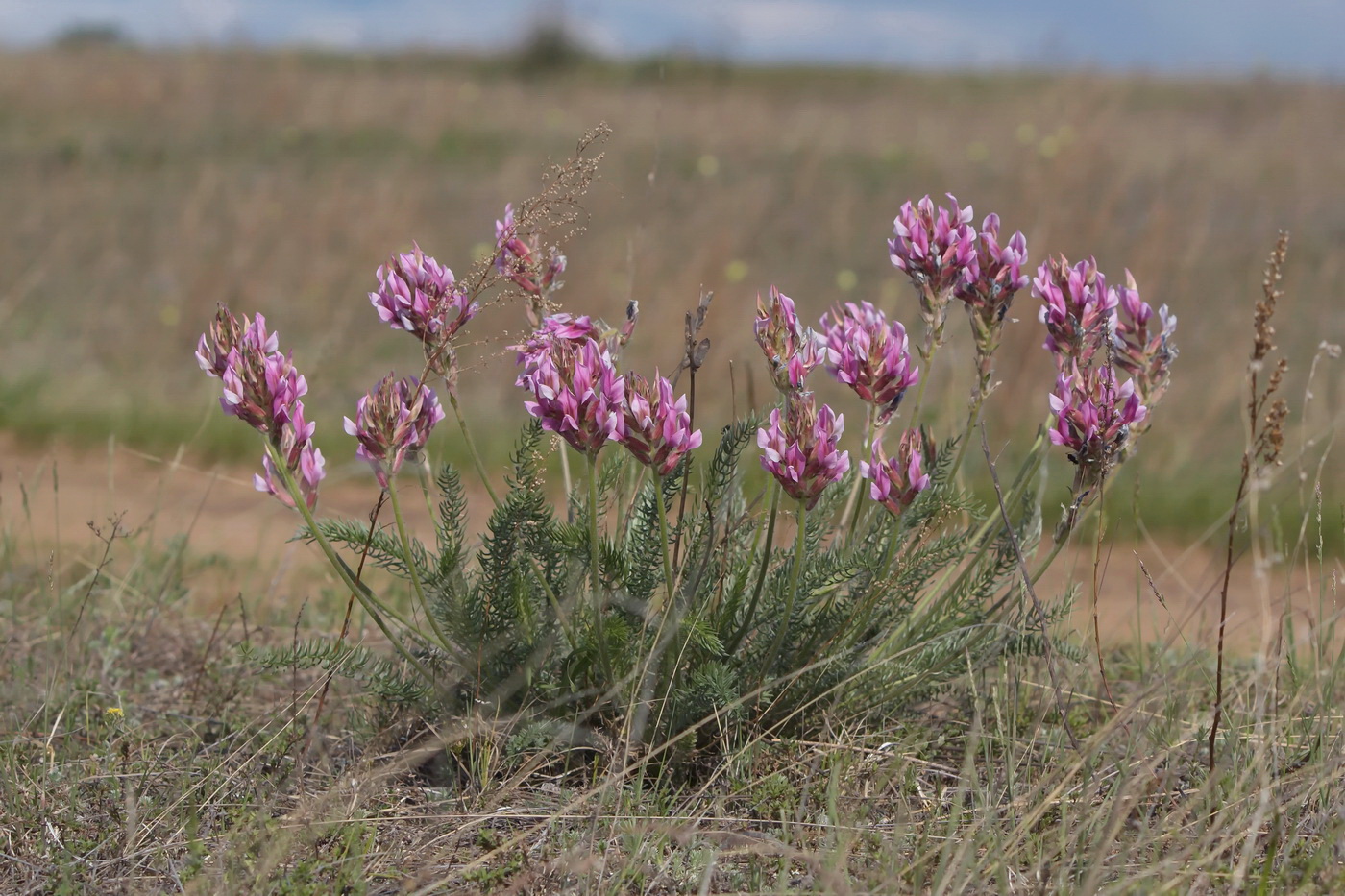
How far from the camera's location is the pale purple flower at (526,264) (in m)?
2.31

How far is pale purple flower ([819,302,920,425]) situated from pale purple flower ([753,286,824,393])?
59mm

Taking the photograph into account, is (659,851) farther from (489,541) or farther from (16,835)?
(16,835)

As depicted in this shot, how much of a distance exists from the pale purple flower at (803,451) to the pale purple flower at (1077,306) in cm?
53

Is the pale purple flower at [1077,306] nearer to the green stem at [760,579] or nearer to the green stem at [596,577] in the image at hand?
the green stem at [760,579]

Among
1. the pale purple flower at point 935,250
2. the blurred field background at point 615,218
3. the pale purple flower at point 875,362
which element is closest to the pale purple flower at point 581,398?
the blurred field background at point 615,218

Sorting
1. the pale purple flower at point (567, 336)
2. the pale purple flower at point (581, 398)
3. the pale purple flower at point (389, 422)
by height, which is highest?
the pale purple flower at point (567, 336)

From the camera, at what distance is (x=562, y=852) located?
2029 mm

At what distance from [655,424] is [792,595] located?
43 centimetres

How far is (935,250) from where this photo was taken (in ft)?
7.40

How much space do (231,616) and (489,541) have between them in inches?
64.9

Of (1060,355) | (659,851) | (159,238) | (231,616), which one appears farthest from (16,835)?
(159,238)

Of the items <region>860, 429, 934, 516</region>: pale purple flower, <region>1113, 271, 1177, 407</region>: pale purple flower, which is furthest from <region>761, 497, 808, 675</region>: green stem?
<region>1113, 271, 1177, 407</region>: pale purple flower

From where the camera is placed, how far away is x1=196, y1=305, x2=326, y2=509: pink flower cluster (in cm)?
196

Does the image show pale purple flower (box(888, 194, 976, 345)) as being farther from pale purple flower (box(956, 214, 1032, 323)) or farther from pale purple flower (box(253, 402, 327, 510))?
pale purple flower (box(253, 402, 327, 510))
